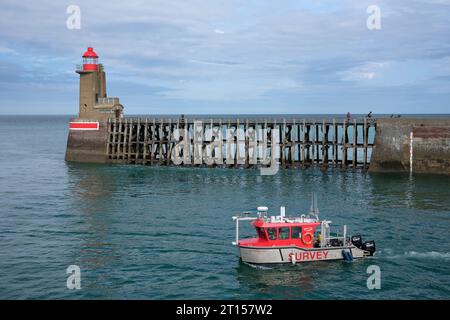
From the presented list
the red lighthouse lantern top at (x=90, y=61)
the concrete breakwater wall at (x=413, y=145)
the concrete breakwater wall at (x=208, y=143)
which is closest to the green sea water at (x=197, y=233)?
the concrete breakwater wall at (x=413, y=145)

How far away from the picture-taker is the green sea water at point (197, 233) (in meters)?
23.6

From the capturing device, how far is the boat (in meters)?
26.3

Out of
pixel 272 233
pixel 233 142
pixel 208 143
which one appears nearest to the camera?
pixel 272 233

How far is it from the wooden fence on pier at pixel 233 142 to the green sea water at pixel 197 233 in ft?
13.2

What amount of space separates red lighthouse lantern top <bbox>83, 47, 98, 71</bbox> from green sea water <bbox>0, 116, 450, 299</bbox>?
1557cm

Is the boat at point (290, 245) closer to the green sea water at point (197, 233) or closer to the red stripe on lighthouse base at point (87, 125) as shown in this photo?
the green sea water at point (197, 233)

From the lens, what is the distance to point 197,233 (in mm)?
32125

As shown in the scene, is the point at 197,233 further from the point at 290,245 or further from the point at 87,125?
the point at 87,125

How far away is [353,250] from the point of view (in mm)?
27297

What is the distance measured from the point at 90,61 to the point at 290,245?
1860 inches

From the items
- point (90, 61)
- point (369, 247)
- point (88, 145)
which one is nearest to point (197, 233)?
point (369, 247)
